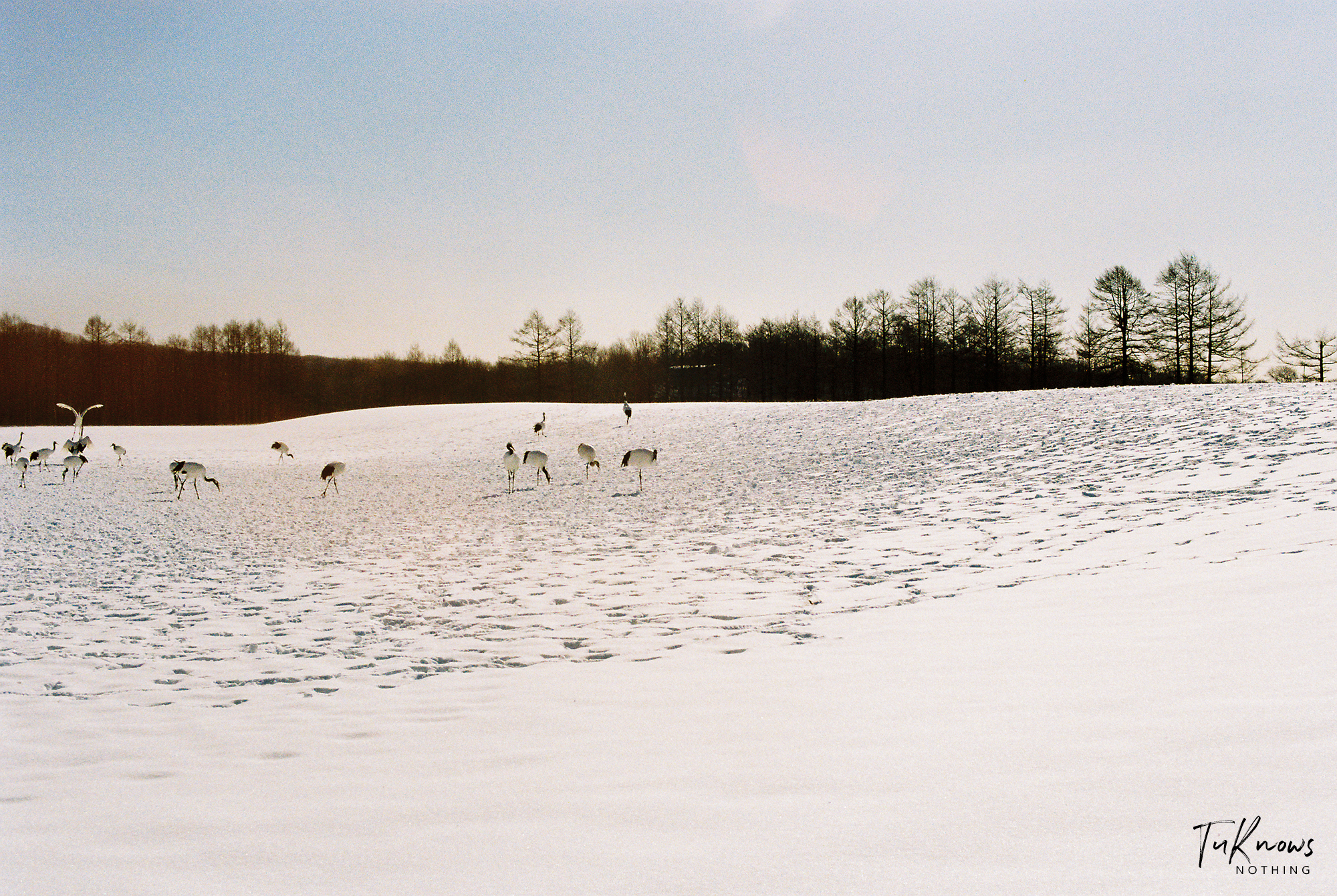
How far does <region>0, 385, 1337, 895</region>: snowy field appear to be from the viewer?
2512mm

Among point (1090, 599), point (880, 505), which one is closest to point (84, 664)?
point (1090, 599)

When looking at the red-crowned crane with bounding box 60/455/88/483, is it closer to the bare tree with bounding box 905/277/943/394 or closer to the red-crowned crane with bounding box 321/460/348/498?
the red-crowned crane with bounding box 321/460/348/498

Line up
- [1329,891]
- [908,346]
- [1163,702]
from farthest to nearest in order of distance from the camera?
1. [908,346]
2. [1163,702]
3. [1329,891]

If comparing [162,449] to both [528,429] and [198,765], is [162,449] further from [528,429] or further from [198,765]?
[198,765]

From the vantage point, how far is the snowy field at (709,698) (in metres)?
2.51

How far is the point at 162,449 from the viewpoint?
107ft

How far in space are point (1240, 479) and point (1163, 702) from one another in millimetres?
9731
